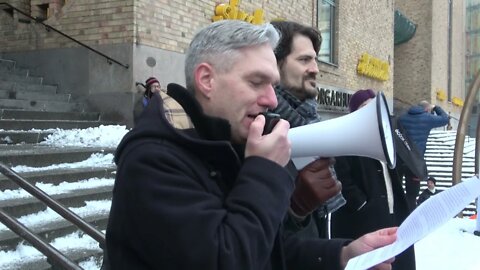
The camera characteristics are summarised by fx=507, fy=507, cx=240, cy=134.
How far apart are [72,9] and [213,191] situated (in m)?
7.60

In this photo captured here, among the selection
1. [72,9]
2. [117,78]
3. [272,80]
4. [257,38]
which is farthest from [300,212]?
[72,9]

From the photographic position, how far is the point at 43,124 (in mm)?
6637

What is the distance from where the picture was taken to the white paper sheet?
1312 millimetres

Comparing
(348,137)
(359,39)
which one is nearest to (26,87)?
(348,137)

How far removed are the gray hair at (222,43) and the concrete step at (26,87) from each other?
21.4ft

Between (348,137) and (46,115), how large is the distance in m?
5.91

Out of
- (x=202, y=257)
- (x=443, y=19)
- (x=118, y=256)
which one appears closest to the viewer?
(x=202, y=257)

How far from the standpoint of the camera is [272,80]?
144cm

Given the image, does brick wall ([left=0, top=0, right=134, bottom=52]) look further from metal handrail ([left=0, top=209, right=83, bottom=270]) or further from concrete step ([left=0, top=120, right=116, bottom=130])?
metal handrail ([left=0, top=209, right=83, bottom=270])

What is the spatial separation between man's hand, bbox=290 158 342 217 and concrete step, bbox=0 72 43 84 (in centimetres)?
676

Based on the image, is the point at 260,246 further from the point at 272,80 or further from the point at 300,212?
the point at 300,212

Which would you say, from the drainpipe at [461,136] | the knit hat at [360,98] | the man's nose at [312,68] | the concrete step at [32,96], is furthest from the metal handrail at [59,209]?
the drainpipe at [461,136]

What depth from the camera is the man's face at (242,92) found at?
4.56ft

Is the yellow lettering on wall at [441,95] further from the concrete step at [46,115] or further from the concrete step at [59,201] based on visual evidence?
the concrete step at [59,201]
